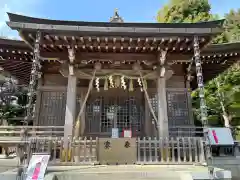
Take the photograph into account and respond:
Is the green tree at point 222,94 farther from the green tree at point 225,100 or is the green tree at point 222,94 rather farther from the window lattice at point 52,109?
the window lattice at point 52,109

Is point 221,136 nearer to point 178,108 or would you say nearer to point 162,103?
point 178,108

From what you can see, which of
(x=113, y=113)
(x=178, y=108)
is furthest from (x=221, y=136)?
(x=113, y=113)

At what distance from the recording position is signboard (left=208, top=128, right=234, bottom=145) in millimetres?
6916

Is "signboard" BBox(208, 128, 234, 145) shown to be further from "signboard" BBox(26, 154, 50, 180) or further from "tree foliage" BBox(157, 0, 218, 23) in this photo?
"tree foliage" BBox(157, 0, 218, 23)

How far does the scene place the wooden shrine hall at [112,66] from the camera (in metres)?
6.52

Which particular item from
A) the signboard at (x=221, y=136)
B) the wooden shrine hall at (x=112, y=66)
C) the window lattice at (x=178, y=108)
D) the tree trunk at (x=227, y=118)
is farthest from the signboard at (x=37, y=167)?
the tree trunk at (x=227, y=118)

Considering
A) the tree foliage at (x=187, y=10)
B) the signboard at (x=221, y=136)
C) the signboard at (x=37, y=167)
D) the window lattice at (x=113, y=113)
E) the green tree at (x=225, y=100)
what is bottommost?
the signboard at (x=37, y=167)

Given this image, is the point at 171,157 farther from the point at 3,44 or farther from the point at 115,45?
the point at 3,44

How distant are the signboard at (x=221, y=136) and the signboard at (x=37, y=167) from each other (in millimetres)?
5330

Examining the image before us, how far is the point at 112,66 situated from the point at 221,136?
479cm

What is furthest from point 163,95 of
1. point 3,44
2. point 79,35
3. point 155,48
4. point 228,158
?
point 3,44

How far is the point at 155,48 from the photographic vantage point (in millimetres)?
7246

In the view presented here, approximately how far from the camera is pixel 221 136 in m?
7.14

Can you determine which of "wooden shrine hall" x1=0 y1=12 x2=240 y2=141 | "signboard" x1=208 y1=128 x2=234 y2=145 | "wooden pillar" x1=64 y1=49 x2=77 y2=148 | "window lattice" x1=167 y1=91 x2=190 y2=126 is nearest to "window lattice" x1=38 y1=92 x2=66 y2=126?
"wooden shrine hall" x1=0 y1=12 x2=240 y2=141
